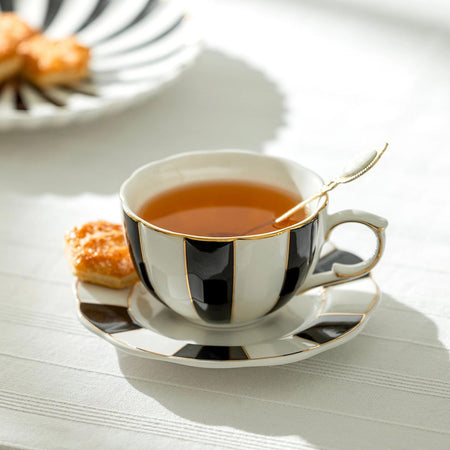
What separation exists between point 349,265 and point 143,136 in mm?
497

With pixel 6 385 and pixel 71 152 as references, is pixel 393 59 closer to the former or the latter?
pixel 71 152

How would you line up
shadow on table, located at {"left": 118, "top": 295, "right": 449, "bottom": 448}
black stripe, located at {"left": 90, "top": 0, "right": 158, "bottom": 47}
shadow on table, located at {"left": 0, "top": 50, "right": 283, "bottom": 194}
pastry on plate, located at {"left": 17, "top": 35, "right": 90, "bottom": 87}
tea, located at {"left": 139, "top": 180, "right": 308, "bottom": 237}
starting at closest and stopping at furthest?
shadow on table, located at {"left": 118, "top": 295, "right": 449, "bottom": 448} → tea, located at {"left": 139, "top": 180, "right": 308, "bottom": 237} → shadow on table, located at {"left": 0, "top": 50, "right": 283, "bottom": 194} → pastry on plate, located at {"left": 17, "top": 35, "right": 90, "bottom": 87} → black stripe, located at {"left": 90, "top": 0, "right": 158, "bottom": 47}

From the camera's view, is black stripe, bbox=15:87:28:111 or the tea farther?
black stripe, bbox=15:87:28:111

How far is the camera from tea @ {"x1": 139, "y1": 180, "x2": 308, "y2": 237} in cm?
63

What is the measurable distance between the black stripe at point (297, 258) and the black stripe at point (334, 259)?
3.0 inches

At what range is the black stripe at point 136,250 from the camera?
58 centimetres

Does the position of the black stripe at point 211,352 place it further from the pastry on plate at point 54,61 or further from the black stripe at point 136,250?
the pastry on plate at point 54,61

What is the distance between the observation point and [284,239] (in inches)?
22.0

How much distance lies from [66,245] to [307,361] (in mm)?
253

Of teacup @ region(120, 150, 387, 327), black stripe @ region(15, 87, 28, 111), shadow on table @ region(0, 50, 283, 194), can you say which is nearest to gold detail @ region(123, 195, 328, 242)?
teacup @ region(120, 150, 387, 327)

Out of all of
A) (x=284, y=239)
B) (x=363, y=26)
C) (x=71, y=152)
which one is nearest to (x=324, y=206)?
(x=284, y=239)

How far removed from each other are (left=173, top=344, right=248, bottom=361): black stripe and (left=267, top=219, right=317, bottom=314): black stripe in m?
0.05

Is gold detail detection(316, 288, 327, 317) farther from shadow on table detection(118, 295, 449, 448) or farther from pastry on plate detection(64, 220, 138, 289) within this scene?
pastry on plate detection(64, 220, 138, 289)

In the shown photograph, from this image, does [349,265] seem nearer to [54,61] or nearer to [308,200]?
[308,200]
